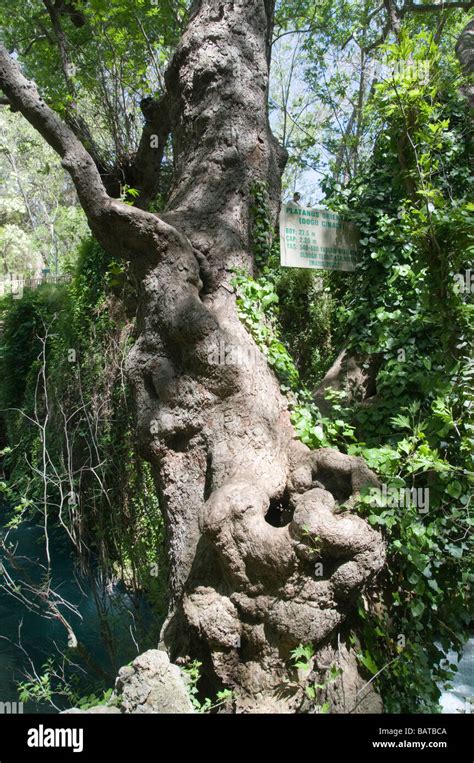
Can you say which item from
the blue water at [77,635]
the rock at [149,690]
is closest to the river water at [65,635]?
the blue water at [77,635]

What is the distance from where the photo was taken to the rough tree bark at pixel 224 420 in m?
2.90

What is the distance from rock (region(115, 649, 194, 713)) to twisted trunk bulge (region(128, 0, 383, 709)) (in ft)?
1.10

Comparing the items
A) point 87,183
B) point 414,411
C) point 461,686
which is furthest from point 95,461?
point 461,686

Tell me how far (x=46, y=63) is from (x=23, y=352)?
16.9 feet

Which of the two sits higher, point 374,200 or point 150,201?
point 150,201

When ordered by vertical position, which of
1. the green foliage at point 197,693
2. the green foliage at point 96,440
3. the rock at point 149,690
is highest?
the green foliage at point 96,440

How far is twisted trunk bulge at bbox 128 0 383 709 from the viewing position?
9.52 ft

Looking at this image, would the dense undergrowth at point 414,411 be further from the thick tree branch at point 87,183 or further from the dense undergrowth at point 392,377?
the thick tree branch at point 87,183

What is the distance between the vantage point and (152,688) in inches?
104

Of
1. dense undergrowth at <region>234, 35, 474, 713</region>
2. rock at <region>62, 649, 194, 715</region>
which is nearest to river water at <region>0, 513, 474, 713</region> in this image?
dense undergrowth at <region>234, 35, 474, 713</region>

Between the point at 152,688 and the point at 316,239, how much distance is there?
3.72m
